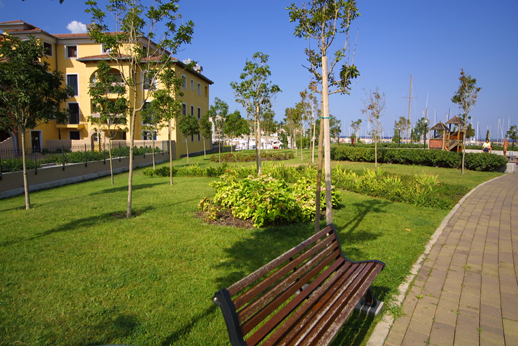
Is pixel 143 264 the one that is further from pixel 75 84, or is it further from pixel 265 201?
pixel 75 84

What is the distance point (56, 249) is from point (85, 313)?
234 centimetres

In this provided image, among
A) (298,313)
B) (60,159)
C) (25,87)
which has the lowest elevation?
(298,313)

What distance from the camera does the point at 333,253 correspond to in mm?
3611

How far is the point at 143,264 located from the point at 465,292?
A: 426 cm

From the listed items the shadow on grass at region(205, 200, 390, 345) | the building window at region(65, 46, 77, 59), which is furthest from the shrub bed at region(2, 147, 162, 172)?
the building window at region(65, 46, 77, 59)

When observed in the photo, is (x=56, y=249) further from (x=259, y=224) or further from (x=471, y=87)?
(x=471, y=87)

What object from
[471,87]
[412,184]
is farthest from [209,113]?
[412,184]

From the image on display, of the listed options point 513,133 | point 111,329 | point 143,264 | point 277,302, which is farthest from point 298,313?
point 513,133

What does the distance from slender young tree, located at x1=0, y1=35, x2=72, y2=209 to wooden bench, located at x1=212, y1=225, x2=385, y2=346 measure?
8761mm

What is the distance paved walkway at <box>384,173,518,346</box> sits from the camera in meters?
3.05

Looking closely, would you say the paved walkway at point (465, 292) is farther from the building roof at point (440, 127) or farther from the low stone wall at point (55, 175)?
the building roof at point (440, 127)

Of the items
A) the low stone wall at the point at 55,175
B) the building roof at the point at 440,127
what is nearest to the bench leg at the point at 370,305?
the low stone wall at the point at 55,175

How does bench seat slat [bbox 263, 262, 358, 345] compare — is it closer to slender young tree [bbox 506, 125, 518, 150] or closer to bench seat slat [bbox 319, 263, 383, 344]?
bench seat slat [bbox 319, 263, 383, 344]

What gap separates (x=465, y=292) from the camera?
3906mm
